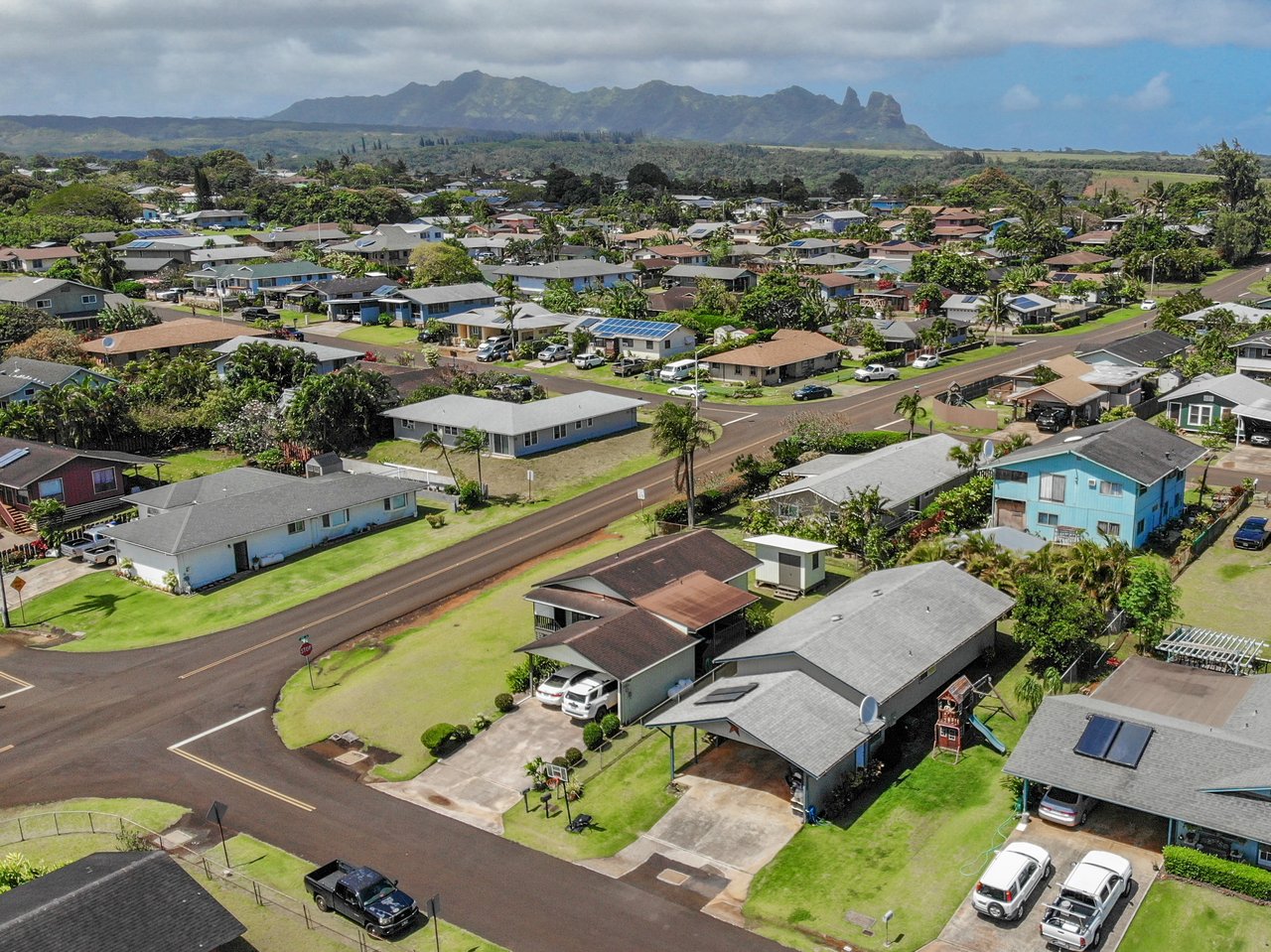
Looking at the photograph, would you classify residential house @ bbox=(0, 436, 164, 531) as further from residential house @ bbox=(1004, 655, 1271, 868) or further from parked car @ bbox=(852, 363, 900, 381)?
parked car @ bbox=(852, 363, 900, 381)

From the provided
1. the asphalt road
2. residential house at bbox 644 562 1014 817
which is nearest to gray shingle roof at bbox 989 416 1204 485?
residential house at bbox 644 562 1014 817

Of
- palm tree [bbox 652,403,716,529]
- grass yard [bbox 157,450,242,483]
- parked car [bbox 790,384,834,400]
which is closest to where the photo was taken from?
palm tree [bbox 652,403,716,529]

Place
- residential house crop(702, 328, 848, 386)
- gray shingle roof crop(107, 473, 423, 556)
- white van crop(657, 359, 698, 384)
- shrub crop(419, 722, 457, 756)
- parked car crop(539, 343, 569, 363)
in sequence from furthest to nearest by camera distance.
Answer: parked car crop(539, 343, 569, 363), white van crop(657, 359, 698, 384), residential house crop(702, 328, 848, 386), gray shingle roof crop(107, 473, 423, 556), shrub crop(419, 722, 457, 756)

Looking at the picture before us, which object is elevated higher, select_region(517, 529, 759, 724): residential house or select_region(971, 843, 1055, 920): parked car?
select_region(517, 529, 759, 724): residential house

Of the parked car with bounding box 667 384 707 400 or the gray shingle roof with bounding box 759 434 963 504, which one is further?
the parked car with bounding box 667 384 707 400

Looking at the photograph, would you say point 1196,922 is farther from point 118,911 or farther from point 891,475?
point 891,475

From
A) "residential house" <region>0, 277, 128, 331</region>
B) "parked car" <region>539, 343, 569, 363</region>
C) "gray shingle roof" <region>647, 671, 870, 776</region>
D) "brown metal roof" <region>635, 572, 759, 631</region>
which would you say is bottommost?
"gray shingle roof" <region>647, 671, 870, 776</region>

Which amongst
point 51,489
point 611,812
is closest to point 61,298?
point 51,489
